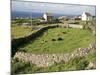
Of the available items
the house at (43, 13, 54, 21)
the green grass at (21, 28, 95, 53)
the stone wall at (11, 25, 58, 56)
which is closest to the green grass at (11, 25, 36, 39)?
the stone wall at (11, 25, 58, 56)

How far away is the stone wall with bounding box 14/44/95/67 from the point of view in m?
2.74

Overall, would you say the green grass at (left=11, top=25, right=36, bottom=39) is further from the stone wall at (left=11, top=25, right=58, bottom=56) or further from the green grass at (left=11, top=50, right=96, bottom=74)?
the green grass at (left=11, top=50, right=96, bottom=74)

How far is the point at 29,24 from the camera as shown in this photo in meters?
2.78

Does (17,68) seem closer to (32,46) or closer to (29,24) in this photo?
(32,46)

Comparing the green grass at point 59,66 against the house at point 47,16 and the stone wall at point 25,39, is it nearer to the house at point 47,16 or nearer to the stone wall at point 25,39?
the stone wall at point 25,39

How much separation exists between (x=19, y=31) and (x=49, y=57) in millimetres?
543

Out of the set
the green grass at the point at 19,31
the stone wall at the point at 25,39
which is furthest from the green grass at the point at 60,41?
the green grass at the point at 19,31

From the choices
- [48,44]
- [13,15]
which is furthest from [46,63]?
[13,15]

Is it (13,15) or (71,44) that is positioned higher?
(13,15)

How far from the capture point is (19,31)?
2719 mm

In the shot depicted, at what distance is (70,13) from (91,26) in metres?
0.38

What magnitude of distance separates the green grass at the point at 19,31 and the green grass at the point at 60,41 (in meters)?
0.15

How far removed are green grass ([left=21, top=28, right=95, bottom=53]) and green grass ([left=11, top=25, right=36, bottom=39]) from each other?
150 millimetres

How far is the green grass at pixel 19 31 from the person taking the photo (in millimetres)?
2670
